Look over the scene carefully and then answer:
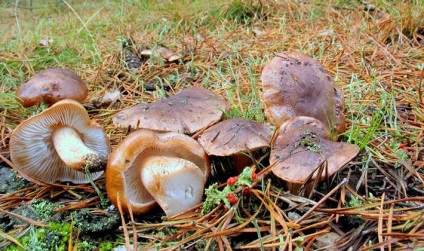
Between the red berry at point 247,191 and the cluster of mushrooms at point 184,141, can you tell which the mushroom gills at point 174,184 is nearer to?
the cluster of mushrooms at point 184,141

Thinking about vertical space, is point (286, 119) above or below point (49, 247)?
above

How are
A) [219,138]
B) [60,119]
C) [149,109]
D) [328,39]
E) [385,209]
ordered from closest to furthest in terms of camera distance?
[385,209] → [219,138] → [60,119] → [149,109] → [328,39]

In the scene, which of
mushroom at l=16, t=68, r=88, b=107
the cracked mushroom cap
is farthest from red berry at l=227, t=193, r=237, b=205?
mushroom at l=16, t=68, r=88, b=107

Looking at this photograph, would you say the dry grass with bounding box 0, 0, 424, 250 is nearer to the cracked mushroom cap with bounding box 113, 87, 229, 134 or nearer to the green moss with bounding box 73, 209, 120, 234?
the green moss with bounding box 73, 209, 120, 234

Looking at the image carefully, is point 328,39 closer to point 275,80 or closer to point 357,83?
point 357,83

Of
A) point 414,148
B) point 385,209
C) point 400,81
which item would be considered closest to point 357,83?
point 400,81

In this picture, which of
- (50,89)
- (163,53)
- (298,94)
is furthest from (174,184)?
(163,53)

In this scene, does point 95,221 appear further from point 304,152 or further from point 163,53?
point 163,53

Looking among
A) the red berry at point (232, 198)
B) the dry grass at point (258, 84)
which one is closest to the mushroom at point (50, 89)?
the dry grass at point (258, 84)
